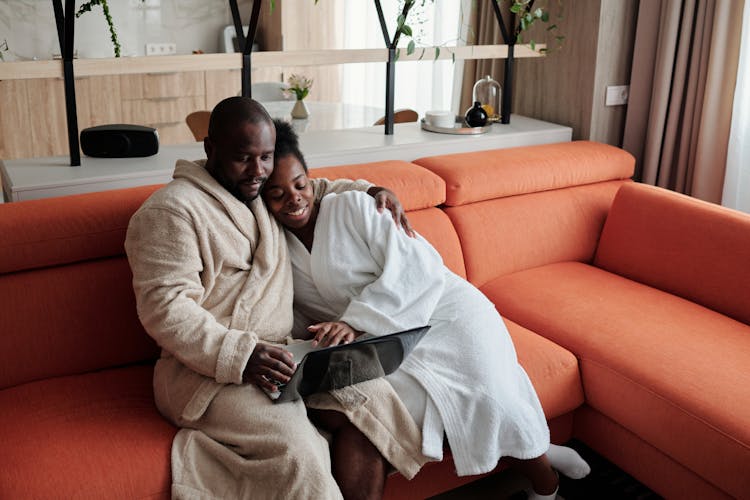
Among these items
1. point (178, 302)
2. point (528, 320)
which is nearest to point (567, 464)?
point (528, 320)

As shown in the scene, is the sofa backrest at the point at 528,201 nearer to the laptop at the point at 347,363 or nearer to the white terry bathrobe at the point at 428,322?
the white terry bathrobe at the point at 428,322

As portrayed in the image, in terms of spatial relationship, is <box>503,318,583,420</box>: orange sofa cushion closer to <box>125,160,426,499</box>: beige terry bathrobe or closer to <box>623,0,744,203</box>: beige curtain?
<box>125,160,426,499</box>: beige terry bathrobe

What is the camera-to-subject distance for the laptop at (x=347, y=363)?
5.54 feet

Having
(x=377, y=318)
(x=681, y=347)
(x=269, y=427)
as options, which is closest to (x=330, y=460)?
(x=269, y=427)

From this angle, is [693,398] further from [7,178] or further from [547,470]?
[7,178]

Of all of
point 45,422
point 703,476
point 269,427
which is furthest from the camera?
point 703,476

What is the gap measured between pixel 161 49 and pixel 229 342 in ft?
13.8

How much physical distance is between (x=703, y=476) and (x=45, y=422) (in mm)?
1623

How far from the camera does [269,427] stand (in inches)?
66.3

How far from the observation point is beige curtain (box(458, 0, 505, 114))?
376 cm

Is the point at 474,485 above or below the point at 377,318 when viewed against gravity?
below

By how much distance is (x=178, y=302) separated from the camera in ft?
5.75

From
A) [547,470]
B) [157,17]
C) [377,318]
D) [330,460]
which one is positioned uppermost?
[157,17]

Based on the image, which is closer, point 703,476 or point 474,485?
point 703,476
